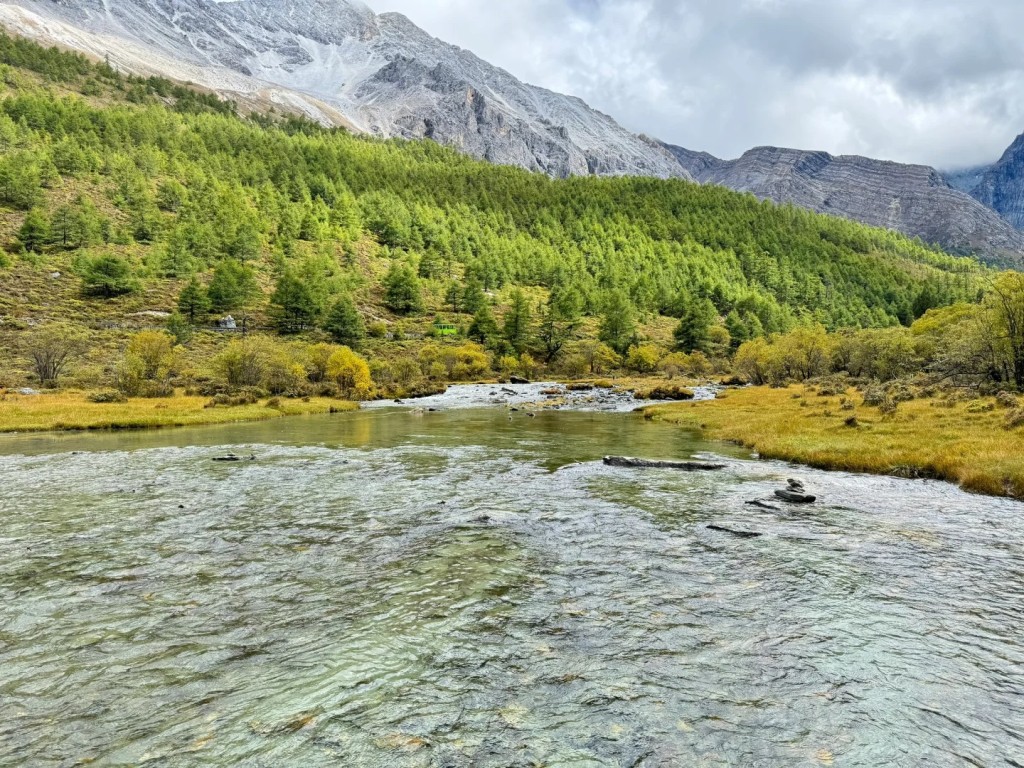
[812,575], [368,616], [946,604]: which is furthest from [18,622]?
[946,604]

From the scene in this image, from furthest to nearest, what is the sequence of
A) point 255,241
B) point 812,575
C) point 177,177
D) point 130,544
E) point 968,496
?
point 177,177 → point 255,241 → point 968,496 → point 130,544 → point 812,575

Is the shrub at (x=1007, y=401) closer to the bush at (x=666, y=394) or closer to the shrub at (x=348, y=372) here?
the bush at (x=666, y=394)

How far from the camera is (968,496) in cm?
1995

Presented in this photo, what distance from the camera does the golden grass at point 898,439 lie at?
72.6 feet

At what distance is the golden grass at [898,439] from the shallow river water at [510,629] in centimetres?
282

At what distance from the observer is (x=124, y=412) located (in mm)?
52000

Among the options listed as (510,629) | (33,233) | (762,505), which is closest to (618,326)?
(762,505)

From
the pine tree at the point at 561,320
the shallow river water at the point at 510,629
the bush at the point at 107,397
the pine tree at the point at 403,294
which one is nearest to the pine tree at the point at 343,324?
the pine tree at the point at 403,294

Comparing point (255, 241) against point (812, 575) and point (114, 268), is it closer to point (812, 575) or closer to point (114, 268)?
point (114, 268)

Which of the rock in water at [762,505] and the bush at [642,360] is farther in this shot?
the bush at [642,360]

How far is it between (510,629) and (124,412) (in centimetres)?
5596

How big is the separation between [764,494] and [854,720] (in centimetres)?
1430

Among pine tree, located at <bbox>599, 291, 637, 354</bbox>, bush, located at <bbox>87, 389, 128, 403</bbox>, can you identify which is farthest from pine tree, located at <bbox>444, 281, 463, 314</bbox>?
bush, located at <bbox>87, 389, 128, 403</bbox>

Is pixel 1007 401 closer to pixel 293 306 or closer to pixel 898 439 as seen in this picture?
pixel 898 439
